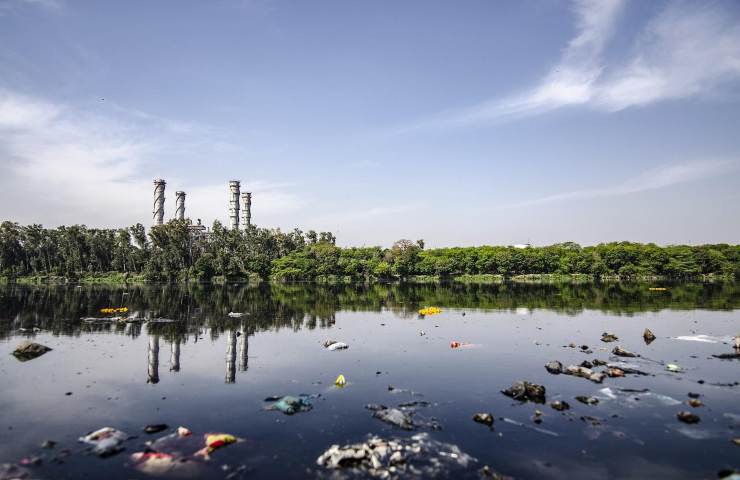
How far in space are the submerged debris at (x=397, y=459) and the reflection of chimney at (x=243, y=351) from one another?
11061 mm

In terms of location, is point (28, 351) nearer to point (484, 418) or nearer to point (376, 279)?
point (484, 418)

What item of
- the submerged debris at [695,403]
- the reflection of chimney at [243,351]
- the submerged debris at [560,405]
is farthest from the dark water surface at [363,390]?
the submerged debris at [560,405]

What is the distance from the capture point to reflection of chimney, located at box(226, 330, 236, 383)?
68.6 ft

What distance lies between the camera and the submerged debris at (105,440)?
12.9 metres

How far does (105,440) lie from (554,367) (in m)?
18.3

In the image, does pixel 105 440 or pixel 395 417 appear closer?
pixel 105 440

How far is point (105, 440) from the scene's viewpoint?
13.4 meters

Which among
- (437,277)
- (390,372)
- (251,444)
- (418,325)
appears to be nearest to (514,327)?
(418,325)

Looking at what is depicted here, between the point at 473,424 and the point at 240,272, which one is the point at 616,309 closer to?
the point at 473,424

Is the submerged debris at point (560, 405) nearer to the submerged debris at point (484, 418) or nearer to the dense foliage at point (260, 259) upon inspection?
the submerged debris at point (484, 418)

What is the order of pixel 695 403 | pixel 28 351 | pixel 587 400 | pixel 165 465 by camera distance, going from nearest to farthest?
1. pixel 165 465
2. pixel 695 403
3. pixel 587 400
4. pixel 28 351

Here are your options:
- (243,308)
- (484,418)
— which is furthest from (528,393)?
(243,308)

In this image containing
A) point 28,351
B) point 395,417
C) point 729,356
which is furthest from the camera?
point 28,351

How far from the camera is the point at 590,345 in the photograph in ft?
91.6
